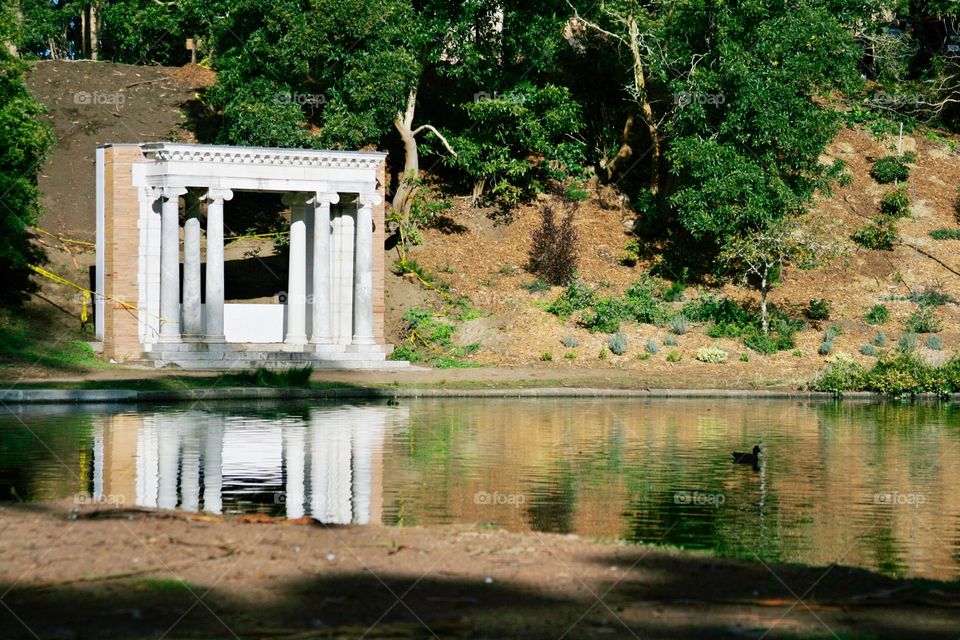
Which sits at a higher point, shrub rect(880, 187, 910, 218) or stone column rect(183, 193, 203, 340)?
shrub rect(880, 187, 910, 218)

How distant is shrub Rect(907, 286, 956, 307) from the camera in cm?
4731

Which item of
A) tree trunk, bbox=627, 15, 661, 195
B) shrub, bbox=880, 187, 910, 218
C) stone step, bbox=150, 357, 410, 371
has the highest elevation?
tree trunk, bbox=627, 15, 661, 195

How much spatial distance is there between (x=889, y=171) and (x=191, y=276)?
31.1 metres

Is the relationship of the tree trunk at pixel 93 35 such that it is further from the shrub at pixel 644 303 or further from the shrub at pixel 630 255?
the shrub at pixel 644 303

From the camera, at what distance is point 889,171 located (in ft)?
186

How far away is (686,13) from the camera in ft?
158

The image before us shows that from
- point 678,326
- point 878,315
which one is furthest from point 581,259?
point 878,315

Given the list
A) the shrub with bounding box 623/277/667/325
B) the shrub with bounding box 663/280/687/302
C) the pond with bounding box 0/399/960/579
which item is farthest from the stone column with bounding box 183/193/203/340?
the shrub with bounding box 663/280/687/302

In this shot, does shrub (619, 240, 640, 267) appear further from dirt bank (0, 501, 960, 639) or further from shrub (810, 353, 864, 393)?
dirt bank (0, 501, 960, 639)

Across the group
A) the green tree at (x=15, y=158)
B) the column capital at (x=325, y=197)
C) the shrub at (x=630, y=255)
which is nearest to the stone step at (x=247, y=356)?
the column capital at (x=325, y=197)

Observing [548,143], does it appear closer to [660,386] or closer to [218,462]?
[660,386]

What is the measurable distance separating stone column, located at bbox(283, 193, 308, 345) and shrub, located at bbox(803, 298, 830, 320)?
17.3m

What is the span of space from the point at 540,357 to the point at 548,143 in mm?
13659

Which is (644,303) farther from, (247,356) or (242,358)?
(242,358)
